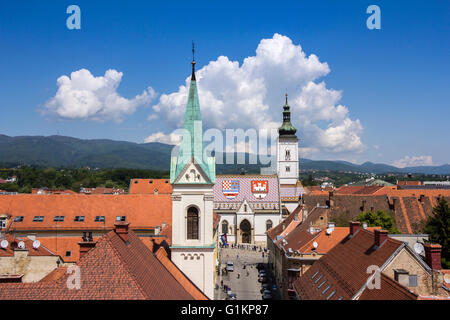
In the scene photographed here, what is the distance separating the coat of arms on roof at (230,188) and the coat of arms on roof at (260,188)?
4028 mm

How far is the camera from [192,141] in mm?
30391

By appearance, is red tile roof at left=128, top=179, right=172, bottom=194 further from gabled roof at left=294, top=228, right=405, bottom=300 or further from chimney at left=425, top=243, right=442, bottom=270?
chimney at left=425, top=243, right=442, bottom=270

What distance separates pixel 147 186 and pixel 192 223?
274 feet

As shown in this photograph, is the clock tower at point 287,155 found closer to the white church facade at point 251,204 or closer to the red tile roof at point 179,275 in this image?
the white church facade at point 251,204

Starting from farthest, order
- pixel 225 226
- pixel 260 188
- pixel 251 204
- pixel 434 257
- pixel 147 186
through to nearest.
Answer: pixel 147 186
pixel 260 188
pixel 251 204
pixel 225 226
pixel 434 257

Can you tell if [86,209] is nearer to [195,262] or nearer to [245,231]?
[195,262]

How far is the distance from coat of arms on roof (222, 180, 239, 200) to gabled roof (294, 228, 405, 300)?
63.7 metres

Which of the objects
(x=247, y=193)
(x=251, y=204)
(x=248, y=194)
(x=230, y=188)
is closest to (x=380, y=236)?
(x=251, y=204)

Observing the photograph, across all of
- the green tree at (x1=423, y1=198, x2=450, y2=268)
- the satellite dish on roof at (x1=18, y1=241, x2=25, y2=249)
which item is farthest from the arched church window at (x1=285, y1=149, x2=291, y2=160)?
the satellite dish on roof at (x1=18, y1=241, x2=25, y2=249)

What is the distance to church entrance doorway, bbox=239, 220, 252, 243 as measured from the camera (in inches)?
3647

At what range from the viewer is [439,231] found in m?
44.9

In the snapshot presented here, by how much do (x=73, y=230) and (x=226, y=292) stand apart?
19365mm
